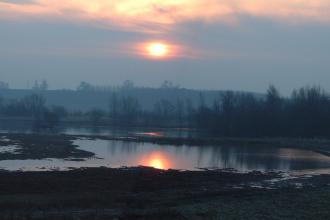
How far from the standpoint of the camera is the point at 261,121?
100812 mm

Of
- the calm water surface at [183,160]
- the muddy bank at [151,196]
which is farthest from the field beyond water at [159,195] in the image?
the calm water surface at [183,160]

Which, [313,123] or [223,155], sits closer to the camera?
[223,155]

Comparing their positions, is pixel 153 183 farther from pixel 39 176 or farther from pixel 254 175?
pixel 254 175

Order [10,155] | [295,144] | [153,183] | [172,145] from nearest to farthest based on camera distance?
[153,183], [10,155], [172,145], [295,144]

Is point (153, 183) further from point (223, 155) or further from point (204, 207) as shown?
point (223, 155)

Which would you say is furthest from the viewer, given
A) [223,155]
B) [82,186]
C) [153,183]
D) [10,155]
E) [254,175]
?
[223,155]

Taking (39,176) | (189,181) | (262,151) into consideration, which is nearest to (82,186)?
(39,176)

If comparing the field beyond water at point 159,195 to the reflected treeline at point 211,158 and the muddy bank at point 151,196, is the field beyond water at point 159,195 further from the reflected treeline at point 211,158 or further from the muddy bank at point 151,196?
the reflected treeline at point 211,158

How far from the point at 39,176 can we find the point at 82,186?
4175 millimetres

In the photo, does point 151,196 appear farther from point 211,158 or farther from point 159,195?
point 211,158

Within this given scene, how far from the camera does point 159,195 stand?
94.9ft

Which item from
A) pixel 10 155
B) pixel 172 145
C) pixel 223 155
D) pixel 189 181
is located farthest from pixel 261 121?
pixel 189 181

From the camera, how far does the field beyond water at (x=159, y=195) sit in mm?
22484

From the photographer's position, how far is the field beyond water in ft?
73.8
